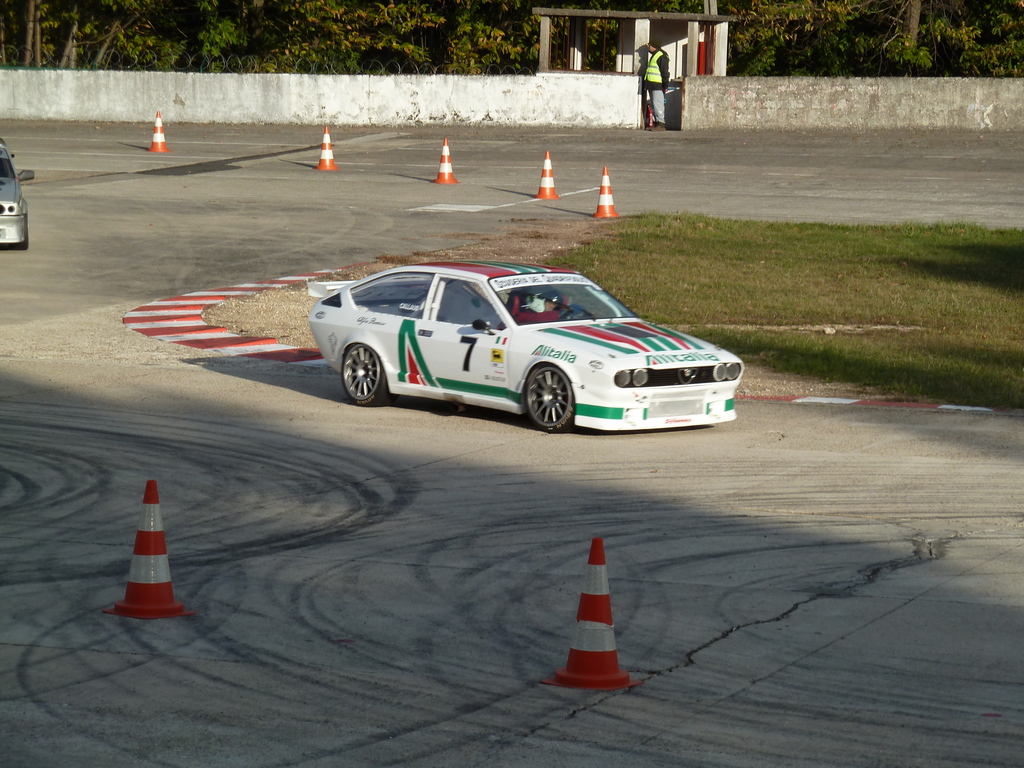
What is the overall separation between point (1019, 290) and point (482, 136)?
22873mm

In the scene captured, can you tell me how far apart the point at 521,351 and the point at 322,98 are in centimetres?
3312

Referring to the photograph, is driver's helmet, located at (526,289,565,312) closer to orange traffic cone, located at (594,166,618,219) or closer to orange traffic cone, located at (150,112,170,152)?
orange traffic cone, located at (594,166,618,219)

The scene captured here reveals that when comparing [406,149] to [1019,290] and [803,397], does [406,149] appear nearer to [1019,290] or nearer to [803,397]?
[1019,290]

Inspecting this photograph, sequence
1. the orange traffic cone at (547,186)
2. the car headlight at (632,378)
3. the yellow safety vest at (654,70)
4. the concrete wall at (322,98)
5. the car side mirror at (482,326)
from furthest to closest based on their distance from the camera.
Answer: the concrete wall at (322,98), the yellow safety vest at (654,70), the orange traffic cone at (547,186), the car side mirror at (482,326), the car headlight at (632,378)

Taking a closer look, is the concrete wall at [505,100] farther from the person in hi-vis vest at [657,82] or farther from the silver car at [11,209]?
the silver car at [11,209]

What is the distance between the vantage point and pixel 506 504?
A: 9.59 metres

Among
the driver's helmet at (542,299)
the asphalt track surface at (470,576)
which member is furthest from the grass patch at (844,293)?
the driver's helmet at (542,299)

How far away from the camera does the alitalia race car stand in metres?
11.7

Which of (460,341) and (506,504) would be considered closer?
(506,504)

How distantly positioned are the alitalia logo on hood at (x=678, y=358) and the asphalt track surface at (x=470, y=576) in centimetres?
64

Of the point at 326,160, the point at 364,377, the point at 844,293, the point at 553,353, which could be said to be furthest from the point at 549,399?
the point at 326,160

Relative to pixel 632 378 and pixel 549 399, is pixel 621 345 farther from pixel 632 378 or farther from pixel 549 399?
pixel 549 399

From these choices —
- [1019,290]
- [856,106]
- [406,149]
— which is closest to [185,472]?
[1019,290]

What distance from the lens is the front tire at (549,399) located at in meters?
11.9
